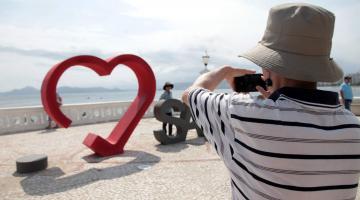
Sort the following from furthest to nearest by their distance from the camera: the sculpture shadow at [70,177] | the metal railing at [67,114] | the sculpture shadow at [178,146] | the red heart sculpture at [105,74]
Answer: the metal railing at [67,114] < the sculpture shadow at [178,146] < the red heart sculpture at [105,74] < the sculpture shadow at [70,177]

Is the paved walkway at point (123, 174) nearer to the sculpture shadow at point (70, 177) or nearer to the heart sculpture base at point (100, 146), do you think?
the sculpture shadow at point (70, 177)

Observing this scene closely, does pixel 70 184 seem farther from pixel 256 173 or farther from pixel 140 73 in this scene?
pixel 256 173

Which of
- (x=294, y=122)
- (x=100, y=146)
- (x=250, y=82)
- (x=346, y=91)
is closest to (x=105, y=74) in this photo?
(x=100, y=146)

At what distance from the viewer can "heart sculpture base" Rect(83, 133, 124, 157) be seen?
318 inches

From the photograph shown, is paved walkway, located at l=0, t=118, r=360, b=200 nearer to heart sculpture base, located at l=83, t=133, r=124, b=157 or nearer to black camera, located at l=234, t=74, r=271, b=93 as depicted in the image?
heart sculpture base, located at l=83, t=133, r=124, b=157

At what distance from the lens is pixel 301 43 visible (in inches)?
50.8

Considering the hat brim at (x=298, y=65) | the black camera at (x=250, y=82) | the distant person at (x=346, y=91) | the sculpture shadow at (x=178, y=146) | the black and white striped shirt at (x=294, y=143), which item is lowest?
the sculpture shadow at (x=178, y=146)

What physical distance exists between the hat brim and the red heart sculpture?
648 centimetres

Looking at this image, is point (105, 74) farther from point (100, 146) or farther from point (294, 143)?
point (294, 143)

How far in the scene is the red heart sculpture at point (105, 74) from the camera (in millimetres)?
7066

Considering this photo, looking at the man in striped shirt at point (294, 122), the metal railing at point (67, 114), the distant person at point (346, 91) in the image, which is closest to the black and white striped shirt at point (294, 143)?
the man in striped shirt at point (294, 122)

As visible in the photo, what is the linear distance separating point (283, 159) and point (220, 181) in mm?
4856

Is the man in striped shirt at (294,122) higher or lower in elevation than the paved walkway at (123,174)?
higher

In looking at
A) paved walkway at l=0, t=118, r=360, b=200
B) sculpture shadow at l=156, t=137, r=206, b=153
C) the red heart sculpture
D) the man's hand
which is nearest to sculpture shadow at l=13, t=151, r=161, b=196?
paved walkway at l=0, t=118, r=360, b=200
